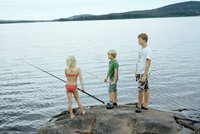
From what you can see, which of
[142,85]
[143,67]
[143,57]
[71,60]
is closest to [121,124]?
[142,85]

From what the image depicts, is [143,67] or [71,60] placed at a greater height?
[71,60]

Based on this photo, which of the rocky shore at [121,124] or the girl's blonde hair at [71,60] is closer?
the rocky shore at [121,124]

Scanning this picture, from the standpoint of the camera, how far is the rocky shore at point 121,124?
10.3 m

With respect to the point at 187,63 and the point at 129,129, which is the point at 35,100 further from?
the point at 187,63

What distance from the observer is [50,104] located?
18.2 m

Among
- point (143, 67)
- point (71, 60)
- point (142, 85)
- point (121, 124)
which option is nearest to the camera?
point (121, 124)

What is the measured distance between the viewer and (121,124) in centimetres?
1050

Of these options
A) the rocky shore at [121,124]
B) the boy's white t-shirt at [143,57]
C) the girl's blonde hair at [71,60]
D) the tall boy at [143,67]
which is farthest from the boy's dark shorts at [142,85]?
→ the girl's blonde hair at [71,60]

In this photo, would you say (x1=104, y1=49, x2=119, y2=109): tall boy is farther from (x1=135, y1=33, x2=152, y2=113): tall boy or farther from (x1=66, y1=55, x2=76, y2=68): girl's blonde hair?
(x1=66, y1=55, x2=76, y2=68): girl's blonde hair

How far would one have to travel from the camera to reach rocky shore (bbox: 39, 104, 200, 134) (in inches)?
404

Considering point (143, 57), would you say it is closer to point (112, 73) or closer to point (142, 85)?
point (142, 85)

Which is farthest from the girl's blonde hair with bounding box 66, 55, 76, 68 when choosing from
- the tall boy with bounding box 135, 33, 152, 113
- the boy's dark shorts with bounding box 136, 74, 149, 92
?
the boy's dark shorts with bounding box 136, 74, 149, 92

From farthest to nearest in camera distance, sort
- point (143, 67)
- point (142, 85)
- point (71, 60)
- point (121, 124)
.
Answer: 1. point (142, 85)
2. point (143, 67)
3. point (71, 60)
4. point (121, 124)

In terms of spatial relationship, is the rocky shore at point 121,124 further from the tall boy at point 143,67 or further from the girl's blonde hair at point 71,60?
the girl's blonde hair at point 71,60
